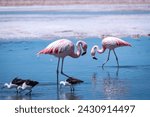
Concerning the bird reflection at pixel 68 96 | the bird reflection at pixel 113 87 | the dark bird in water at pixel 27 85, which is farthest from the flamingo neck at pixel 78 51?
the dark bird in water at pixel 27 85

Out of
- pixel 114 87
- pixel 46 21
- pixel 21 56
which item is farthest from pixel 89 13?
pixel 114 87

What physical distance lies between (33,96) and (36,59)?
6.70 feet

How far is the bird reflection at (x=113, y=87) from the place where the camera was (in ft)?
19.2

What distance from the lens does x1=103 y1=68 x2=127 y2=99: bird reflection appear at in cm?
584

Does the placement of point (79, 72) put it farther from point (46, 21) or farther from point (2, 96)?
point (46, 21)

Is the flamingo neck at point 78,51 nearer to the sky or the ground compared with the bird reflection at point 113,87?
nearer to the sky

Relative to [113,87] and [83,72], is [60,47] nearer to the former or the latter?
[83,72]

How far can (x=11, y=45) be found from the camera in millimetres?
8820

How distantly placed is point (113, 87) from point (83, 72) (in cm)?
90

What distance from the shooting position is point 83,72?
7008 mm

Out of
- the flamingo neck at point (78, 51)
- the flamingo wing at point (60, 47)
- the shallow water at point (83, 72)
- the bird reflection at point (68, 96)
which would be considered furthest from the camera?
the flamingo neck at point (78, 51)

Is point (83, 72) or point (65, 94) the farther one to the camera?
point (83, 72)

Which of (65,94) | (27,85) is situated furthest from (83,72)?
(27,85)

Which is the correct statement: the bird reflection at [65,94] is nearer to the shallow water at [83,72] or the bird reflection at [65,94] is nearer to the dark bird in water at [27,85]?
the shallow water at [83,72]
